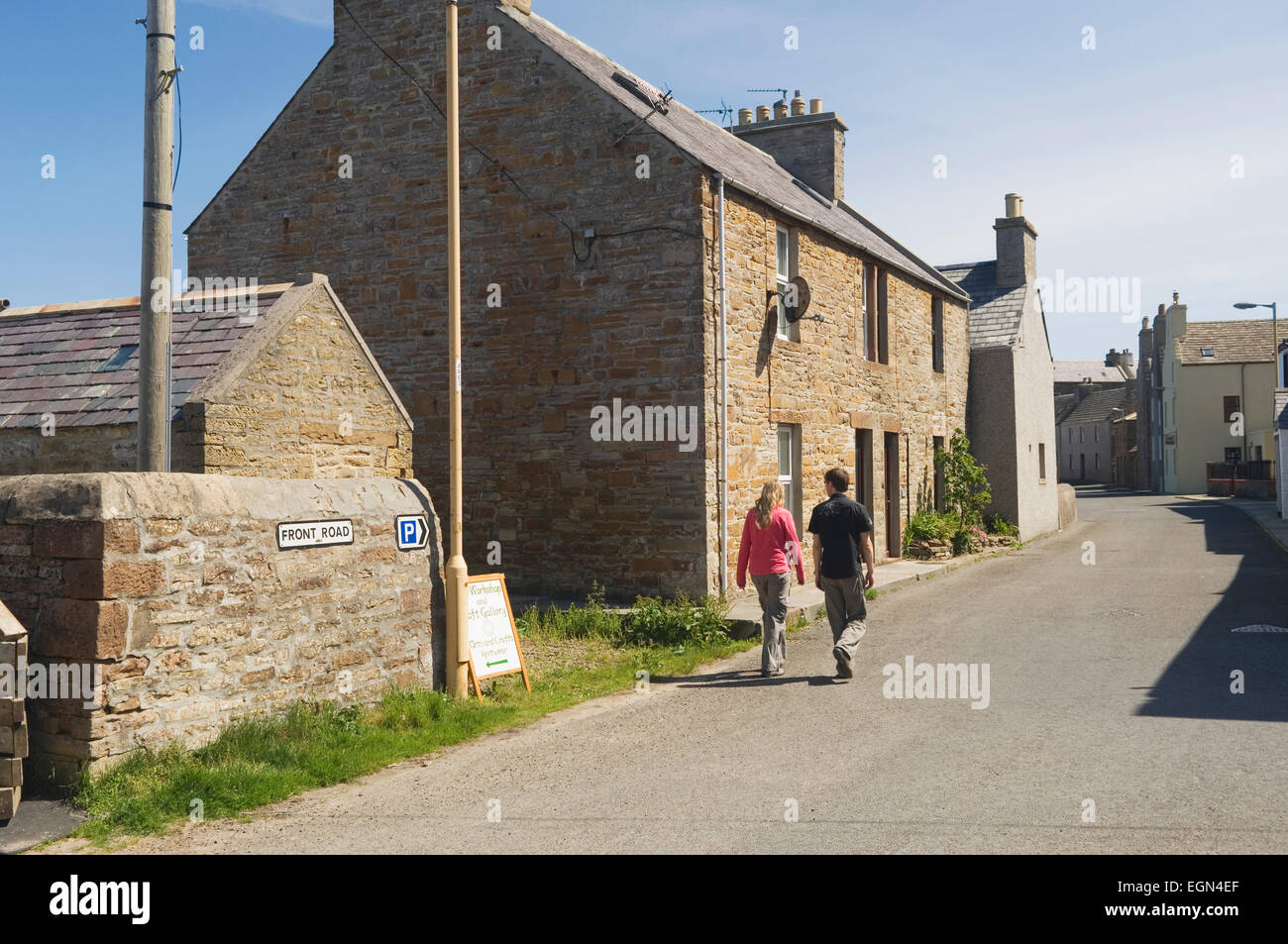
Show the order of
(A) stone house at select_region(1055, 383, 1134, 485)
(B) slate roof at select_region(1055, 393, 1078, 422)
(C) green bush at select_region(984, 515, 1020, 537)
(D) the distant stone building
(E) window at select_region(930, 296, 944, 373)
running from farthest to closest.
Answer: (D) the distant stone building, (B) slate roof at select_region(1055, 393, 1078, 422), (A) stone house at select_region(1055, 383, 1134, 485), (C) green bush at select_region(984, 515, 1020, 537), (E) window at select_region(930, 296, 944, 373)

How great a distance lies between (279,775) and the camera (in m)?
6.66

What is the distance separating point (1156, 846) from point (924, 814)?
114cm

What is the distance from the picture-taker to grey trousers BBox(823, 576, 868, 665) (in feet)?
33.2

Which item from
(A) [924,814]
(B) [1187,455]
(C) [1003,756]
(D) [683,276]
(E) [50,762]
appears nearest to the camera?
(A) [924,814]

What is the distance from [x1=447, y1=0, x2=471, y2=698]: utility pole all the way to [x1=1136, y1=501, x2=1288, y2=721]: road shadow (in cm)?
556

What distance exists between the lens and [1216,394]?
182 feet

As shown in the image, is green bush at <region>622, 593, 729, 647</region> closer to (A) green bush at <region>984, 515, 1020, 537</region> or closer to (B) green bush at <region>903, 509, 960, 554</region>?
(B) green bush at <region>903, 509, 960, 554</region>

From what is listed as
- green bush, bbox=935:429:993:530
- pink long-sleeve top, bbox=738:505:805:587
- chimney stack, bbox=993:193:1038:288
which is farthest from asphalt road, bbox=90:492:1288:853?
chimney stack, bbox=993:193:1038:288

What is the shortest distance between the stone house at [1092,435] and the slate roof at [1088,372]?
9.21 meters

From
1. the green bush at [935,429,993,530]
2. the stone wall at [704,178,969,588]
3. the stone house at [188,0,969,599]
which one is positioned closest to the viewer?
the stone house at [188,0,969,599]

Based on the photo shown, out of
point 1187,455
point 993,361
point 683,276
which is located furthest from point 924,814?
point 1187,455

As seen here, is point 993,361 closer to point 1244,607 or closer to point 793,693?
point 1244,607

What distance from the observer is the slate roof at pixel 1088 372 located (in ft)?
330

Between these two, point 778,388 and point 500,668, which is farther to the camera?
point 778,388
